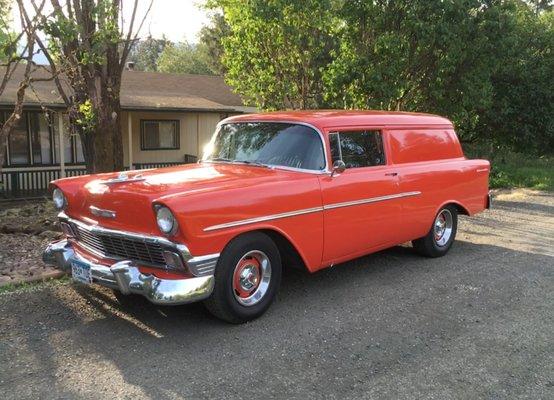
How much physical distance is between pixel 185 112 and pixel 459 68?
29.7 ft

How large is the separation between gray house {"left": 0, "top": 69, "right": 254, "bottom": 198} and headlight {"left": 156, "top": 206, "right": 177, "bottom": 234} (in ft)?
32.8

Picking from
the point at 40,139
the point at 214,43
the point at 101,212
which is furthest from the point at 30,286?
the point at 214,43

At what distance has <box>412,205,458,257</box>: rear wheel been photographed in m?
6.76

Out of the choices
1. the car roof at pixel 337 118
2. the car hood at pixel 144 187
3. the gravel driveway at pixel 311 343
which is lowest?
the gravel driveway at pixel 311 343

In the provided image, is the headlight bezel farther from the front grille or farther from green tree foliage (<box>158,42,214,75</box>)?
green tree foliage (<box>158,42,214,75</box>)

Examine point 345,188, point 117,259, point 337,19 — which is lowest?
point 117,259

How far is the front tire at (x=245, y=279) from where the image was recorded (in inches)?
171

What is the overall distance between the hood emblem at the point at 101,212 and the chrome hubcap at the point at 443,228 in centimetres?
420

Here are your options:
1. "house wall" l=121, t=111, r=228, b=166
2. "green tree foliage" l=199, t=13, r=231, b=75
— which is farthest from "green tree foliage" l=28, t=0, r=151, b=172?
"green tree foliage" l=199, t=13, r=231, b=75

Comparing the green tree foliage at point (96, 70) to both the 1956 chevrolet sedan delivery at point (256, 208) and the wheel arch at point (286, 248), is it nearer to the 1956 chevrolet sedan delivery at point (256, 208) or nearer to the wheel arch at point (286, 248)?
the 1956 chevrolet sedan delivery at point (256, 208)

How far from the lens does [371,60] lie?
39.1 ft

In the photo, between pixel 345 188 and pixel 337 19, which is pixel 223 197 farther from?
pixel 337 19

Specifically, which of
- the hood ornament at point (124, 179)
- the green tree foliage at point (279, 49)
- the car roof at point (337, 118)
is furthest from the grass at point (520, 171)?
the hood ornament at point (124, 179)

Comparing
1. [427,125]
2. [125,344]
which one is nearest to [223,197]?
[125,344]
